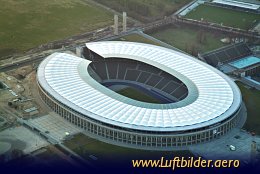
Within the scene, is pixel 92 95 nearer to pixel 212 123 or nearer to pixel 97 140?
pixel 97 140

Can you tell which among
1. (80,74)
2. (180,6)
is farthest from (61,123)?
(180,6)

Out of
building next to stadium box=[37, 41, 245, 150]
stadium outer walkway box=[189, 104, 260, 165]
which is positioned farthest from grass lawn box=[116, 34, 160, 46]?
stadium outer walkway box=[189, 104, 260, 165]

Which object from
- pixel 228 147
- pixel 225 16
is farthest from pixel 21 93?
pixel 225 16

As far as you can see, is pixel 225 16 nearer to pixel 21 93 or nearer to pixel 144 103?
pixel 144 103

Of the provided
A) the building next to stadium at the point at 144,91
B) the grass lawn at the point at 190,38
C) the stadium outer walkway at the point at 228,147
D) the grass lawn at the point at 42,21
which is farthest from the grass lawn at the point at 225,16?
the stadium outer walkway at the point at 228,147

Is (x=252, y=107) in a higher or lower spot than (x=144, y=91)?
lower

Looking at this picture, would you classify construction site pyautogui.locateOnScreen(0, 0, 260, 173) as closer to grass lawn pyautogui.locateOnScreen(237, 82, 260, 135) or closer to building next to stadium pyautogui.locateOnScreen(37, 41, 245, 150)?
grass lawn pyautogui.locateOnScreen(237, 82, 260, 135)
